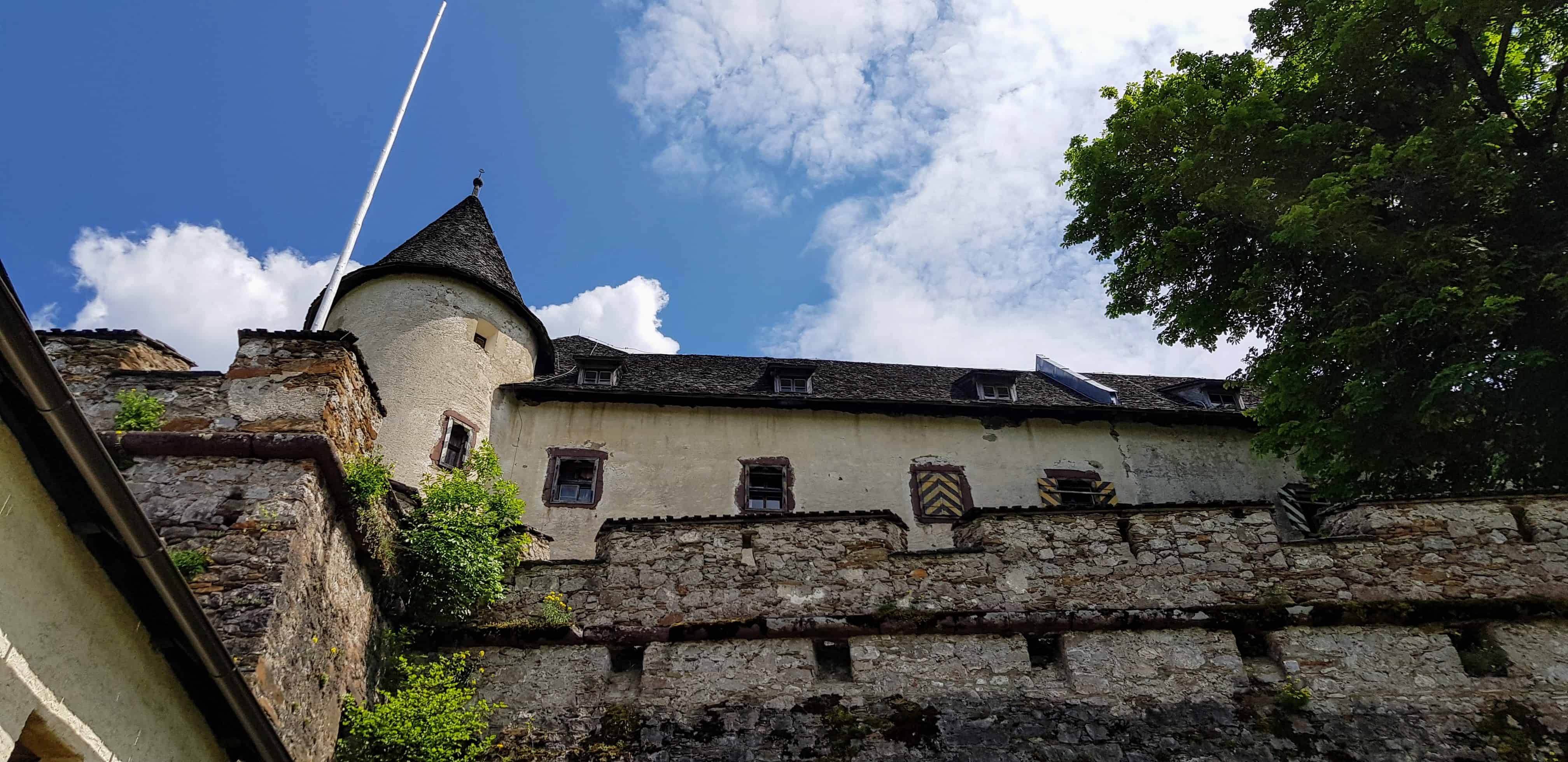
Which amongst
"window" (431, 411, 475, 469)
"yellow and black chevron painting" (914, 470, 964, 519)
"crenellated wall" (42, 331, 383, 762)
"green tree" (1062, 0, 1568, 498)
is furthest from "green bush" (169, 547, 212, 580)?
"green tree" (1062, 0, 1568, 498)

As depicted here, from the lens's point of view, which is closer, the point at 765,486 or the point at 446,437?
the point at 446,437

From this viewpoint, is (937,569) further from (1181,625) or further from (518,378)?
(518,378)

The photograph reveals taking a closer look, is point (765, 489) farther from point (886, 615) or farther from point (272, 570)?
point (272, 570)

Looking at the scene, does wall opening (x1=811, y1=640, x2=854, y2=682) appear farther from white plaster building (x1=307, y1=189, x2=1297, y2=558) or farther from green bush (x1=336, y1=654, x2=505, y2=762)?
white plaster building (x1=307, y1=189, x2=1297, y2=558)

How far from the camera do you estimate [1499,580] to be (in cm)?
1007

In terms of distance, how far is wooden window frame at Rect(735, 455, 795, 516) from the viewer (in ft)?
49.5

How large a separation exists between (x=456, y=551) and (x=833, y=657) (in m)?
3.96

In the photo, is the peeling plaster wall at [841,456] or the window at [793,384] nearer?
the peeling plaster wall at [841,456]

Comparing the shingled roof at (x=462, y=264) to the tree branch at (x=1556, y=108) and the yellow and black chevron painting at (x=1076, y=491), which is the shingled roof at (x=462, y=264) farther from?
the tree branch at (x=1556, y=108)

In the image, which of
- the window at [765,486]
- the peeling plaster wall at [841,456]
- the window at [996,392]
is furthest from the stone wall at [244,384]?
the window at [996,392]

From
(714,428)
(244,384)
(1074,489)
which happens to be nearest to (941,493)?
(1074,489)

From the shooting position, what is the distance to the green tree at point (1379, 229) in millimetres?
11359

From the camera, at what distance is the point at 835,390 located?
17.1 metres

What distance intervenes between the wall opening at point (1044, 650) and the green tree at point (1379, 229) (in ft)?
15.6
